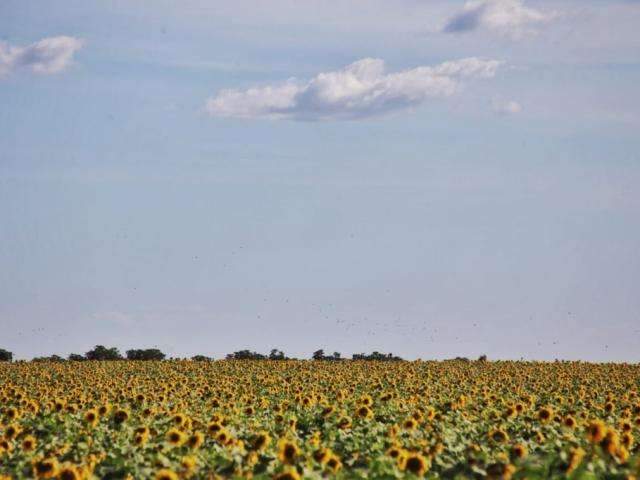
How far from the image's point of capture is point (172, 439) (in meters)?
17.4

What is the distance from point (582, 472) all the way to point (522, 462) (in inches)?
43.9

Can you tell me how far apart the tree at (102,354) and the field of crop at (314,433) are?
27827 mm

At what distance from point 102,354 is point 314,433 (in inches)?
1938

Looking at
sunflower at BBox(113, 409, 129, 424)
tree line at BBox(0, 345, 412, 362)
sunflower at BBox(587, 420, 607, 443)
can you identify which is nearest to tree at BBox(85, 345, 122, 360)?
tree line at BBox(0, 345, 412, 362)

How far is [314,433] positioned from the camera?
67.9 ft

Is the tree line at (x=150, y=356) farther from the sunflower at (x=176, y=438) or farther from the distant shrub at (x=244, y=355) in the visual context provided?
the sunflower at (x=176, y=438)

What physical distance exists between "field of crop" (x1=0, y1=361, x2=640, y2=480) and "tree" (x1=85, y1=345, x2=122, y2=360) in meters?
27.8

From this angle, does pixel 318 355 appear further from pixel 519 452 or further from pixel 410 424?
pixel 519 452

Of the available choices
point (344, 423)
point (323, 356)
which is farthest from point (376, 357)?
point (344, 423)

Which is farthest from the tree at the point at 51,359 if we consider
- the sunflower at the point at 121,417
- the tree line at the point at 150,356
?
the sunflower at the point at 121,417

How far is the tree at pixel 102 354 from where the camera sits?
6738cm

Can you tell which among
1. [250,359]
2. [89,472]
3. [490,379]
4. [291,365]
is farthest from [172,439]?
[250,359]

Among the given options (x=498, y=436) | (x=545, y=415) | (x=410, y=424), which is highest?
(x=545, y=415)

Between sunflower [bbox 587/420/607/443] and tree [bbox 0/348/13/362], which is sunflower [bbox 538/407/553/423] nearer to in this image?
sunflower [bbox 587/420/607/443]
